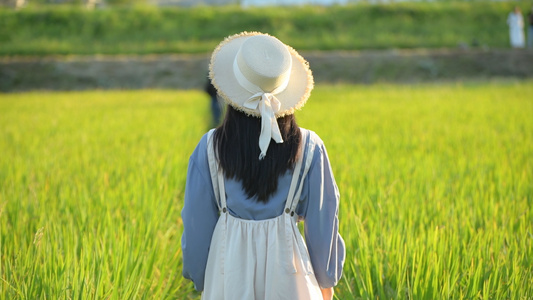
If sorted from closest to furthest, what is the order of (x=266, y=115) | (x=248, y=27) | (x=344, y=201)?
1. (x=266, y=115)
2. (x=344, y=201)
3. (x=248, y=27)

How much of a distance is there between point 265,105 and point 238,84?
0.38 ft

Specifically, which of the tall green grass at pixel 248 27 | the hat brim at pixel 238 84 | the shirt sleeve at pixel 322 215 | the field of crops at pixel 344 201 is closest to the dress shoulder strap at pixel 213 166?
the hat brim at pixel 238 84

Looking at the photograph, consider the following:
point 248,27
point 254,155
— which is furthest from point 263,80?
point 248,27

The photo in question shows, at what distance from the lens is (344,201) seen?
9.32 feet

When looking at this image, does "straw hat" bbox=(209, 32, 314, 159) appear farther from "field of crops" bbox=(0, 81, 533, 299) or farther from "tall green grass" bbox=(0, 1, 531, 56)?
"tall green grass" bbox=(0, 1, 531, 56)

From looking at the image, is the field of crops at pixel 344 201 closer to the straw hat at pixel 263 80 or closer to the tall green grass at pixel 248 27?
the straw hat at pixel 263 80

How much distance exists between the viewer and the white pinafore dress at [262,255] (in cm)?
151

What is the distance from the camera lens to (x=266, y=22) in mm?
19547

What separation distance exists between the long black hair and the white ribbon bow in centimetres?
5

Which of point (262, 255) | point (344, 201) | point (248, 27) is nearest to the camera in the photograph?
point (262, 255)

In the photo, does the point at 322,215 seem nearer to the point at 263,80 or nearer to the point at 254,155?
the point at 254,155

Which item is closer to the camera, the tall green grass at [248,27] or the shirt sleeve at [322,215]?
the shirt sleeve at [322,215]

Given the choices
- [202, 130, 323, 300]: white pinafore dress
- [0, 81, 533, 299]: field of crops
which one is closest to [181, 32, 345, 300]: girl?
[202, 130, 323, 300]: white pinafore dress

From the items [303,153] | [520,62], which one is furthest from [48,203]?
[520,62]
